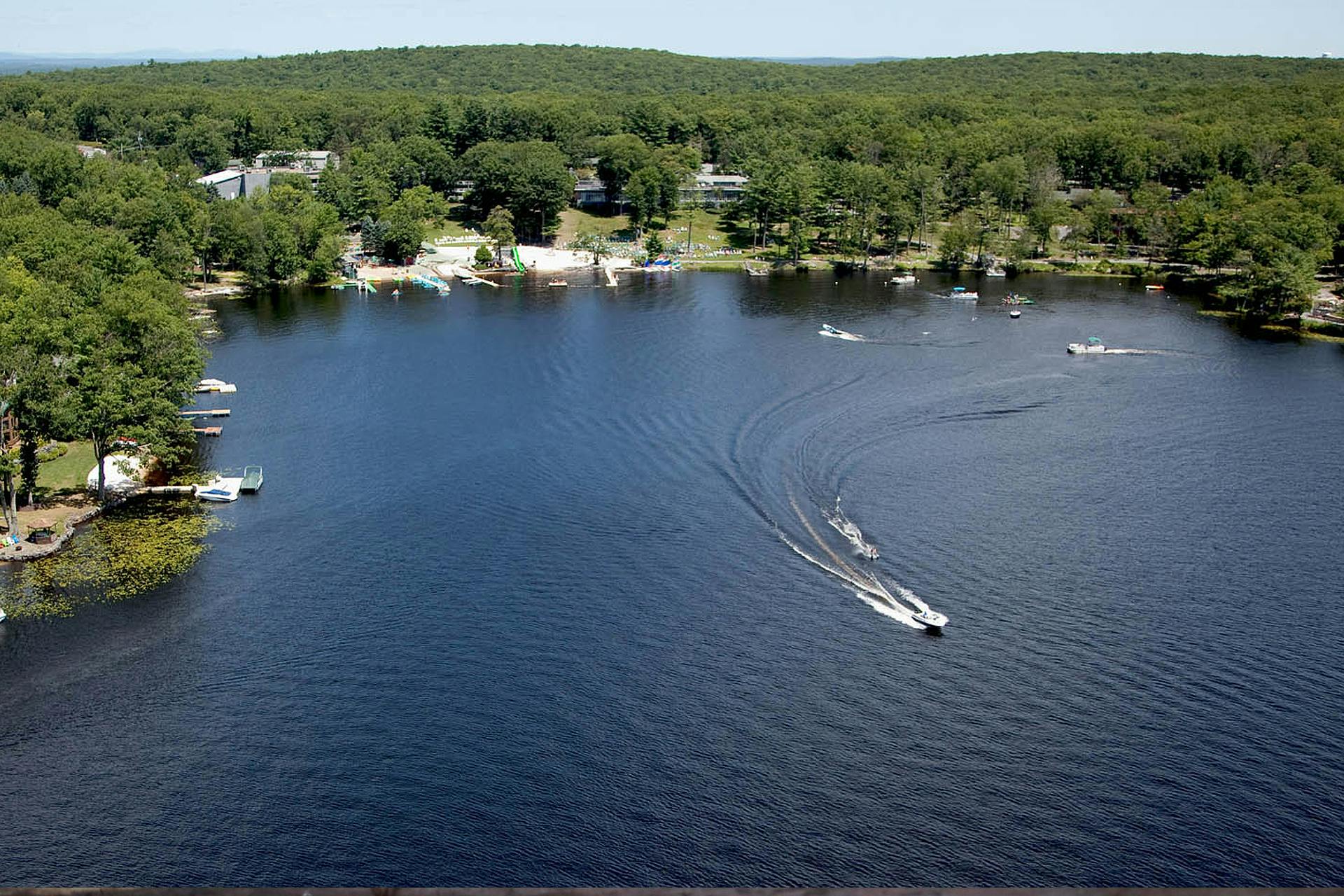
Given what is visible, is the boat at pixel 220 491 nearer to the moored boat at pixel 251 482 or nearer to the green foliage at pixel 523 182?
the moored boat at pixel 251 482

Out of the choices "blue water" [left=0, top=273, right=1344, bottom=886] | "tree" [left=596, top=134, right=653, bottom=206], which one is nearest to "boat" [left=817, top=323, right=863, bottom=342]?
"blue water" [left=0, top=273, right=1344, bottom=886]

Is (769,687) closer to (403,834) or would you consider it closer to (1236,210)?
(403,834)

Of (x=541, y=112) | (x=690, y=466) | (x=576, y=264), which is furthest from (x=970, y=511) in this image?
(x=541, y=112)

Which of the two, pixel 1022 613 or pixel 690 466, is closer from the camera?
pixel 1022 613

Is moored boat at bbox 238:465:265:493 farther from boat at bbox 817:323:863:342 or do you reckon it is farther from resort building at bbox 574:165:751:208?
resort building at bbox 574:165:751:208

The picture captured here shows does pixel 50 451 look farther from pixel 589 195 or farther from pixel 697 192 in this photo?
pixel 697 192

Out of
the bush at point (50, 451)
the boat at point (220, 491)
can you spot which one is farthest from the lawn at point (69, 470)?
the boat at point (220, 491)
